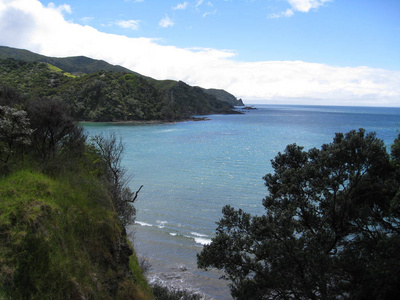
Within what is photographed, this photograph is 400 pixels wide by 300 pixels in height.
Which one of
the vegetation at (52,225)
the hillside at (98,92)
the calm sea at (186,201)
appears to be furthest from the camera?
the hillside at (98,92)

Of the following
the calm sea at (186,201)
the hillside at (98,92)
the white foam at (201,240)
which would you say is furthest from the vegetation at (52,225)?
the hillside at (98,92)

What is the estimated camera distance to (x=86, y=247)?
8312mm

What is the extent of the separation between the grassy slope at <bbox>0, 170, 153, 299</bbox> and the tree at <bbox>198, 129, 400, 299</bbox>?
313 centimetres

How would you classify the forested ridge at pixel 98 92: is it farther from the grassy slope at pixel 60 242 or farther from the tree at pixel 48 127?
the grassy slope at pixel 60 242

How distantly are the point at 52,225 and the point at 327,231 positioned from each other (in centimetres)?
905

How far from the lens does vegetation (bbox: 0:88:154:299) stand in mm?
6410

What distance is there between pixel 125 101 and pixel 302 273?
370 feet

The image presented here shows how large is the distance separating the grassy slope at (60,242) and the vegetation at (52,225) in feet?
0.07

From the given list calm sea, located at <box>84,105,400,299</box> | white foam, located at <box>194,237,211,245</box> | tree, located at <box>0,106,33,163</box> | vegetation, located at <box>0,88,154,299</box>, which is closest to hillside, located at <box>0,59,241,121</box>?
calm sea, located at <box>84,105,400,299</box>

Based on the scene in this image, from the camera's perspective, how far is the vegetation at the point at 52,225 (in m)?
6.41

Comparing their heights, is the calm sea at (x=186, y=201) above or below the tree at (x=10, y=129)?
below

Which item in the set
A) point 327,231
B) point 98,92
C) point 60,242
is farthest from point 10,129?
point 98,92

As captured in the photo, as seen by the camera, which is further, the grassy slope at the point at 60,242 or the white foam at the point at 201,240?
the white foam at the point at 201,240

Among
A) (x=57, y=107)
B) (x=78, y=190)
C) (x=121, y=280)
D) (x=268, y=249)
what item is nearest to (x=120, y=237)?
(x=121, y=280)
